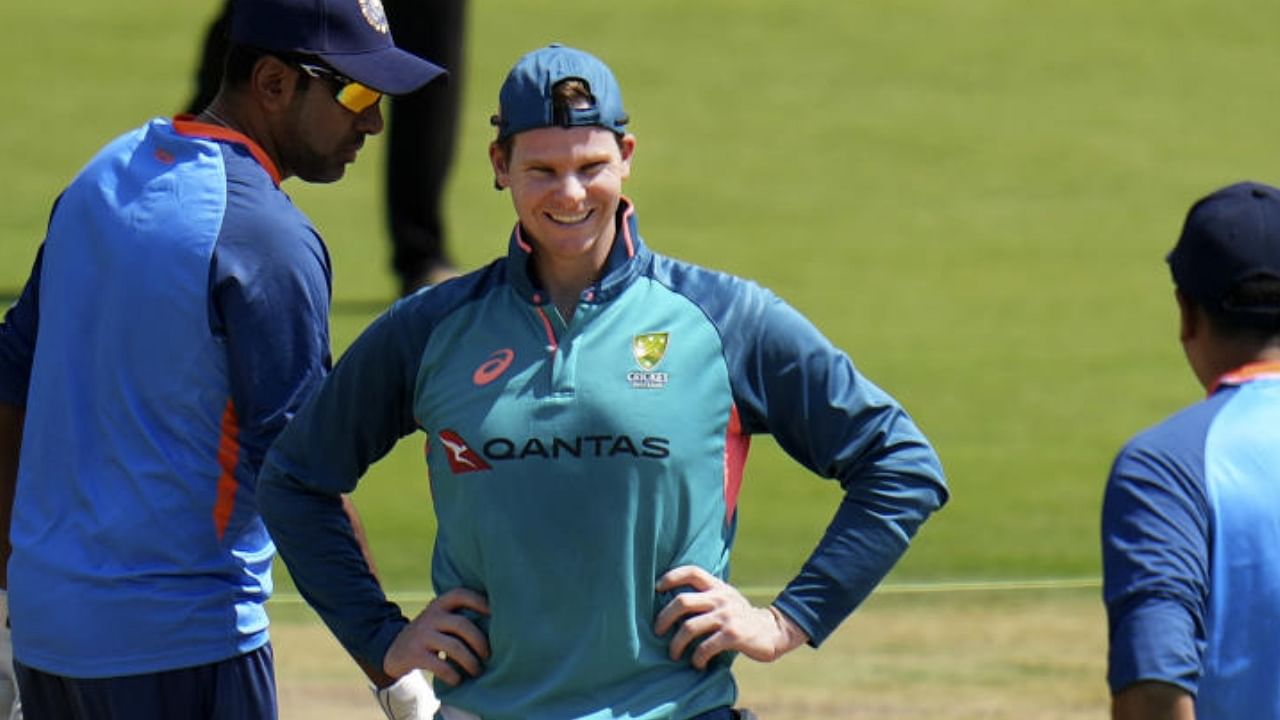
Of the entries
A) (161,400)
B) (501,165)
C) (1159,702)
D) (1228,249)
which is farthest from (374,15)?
(1159,702)

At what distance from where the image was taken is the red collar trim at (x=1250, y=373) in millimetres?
3408

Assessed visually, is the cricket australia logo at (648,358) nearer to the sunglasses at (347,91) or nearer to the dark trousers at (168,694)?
the sunglasses at (347,91)

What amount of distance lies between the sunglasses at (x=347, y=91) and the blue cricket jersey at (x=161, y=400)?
206 millimetres

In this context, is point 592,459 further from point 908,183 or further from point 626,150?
point 908,183

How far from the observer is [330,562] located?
12.5 feet

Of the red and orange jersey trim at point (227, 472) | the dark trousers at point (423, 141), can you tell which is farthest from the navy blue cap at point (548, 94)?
the dark trousers at point (423, 141)

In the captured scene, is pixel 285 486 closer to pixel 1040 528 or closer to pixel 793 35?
pixel 1040 528

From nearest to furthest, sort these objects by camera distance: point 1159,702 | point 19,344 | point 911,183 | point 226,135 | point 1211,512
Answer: point 1159,702 → point 1211,512 → point 226,135 → point 19,344 → point 911,183

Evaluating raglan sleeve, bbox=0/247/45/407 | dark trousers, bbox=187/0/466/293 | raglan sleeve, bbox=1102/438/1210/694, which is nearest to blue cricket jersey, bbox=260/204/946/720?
raglan sleeve, bbox=1102/438/1210/694

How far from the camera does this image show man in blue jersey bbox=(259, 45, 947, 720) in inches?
140

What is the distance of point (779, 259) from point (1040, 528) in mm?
3595

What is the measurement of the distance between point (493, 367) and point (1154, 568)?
3.43ft

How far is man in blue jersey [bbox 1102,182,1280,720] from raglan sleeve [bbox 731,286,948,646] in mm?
445

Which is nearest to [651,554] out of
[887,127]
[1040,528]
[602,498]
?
[602,498]
